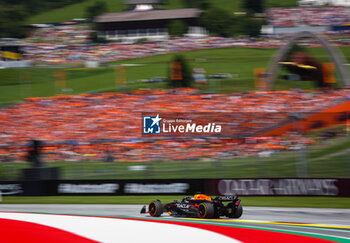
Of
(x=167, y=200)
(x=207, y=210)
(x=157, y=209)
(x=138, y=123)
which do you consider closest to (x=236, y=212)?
(x=207, y=210)

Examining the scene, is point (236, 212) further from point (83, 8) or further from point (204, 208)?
point (83, 8)

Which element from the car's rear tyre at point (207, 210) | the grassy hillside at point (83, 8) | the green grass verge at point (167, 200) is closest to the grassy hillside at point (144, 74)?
the grassy hillside at point (83, 8)

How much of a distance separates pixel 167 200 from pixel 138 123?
1436 centimetres

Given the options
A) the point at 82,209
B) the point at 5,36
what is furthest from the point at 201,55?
the point at 82,209

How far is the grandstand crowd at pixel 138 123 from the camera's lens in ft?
62.1

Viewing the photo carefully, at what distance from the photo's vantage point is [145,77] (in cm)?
4466

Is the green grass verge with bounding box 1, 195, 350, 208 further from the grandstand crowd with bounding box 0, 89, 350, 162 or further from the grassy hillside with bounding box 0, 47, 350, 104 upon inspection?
the grassy hillside with bounding box 0, 47, 350, 104

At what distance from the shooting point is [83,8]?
67.2 meters

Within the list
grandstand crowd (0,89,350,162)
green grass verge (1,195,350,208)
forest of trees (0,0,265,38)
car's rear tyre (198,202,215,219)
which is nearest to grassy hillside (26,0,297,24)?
forest of trees (0,0,265,38)

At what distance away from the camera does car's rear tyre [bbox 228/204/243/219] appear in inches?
432

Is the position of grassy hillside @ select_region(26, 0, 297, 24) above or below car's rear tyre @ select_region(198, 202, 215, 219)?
above

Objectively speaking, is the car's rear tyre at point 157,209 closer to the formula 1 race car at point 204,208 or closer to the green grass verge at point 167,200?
the formula 1 race car at point 204,208

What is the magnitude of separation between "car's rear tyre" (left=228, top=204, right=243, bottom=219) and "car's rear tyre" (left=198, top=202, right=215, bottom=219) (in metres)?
0.50

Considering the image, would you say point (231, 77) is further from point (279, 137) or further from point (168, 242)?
point (168, 242)
